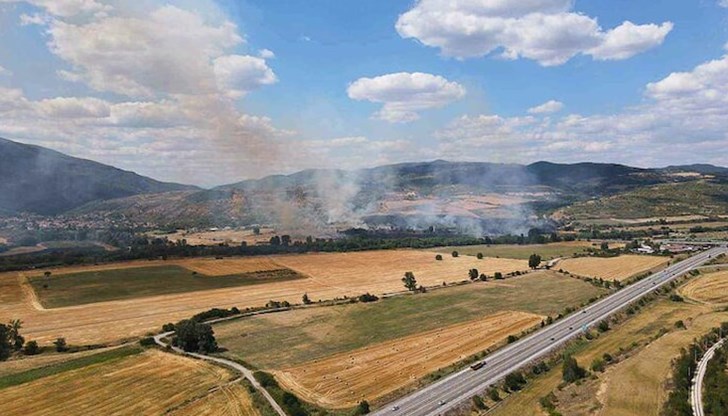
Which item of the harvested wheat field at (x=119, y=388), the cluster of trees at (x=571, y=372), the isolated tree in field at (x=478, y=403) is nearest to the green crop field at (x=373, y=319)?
the harvested wheat field at (x=119, y=388)

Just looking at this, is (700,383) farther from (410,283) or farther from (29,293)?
(29,293)

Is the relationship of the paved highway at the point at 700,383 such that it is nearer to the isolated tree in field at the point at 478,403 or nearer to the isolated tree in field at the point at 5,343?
the isolated tree in field at the point at 478,403

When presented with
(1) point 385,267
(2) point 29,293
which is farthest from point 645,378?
(2) point 29,293

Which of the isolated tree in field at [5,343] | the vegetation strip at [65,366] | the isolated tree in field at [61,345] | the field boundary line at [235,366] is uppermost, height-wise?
the isolated tree in field at [5,343]

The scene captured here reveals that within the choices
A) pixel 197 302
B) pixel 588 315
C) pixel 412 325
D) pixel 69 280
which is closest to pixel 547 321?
pixel 588 315

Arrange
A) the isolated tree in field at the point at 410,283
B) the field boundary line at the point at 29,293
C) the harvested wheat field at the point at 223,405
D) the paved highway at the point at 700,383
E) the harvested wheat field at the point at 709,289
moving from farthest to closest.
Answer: the isolated tree in field at the point at 410,283, the field boundary line at the point at 29,293, the harvested wheat field at the point at 709,289, the harvested wheat field at the point at 223,405, the paved highway at the point at 700,383

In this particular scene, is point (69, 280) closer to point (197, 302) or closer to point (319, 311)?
point (197, 302)
